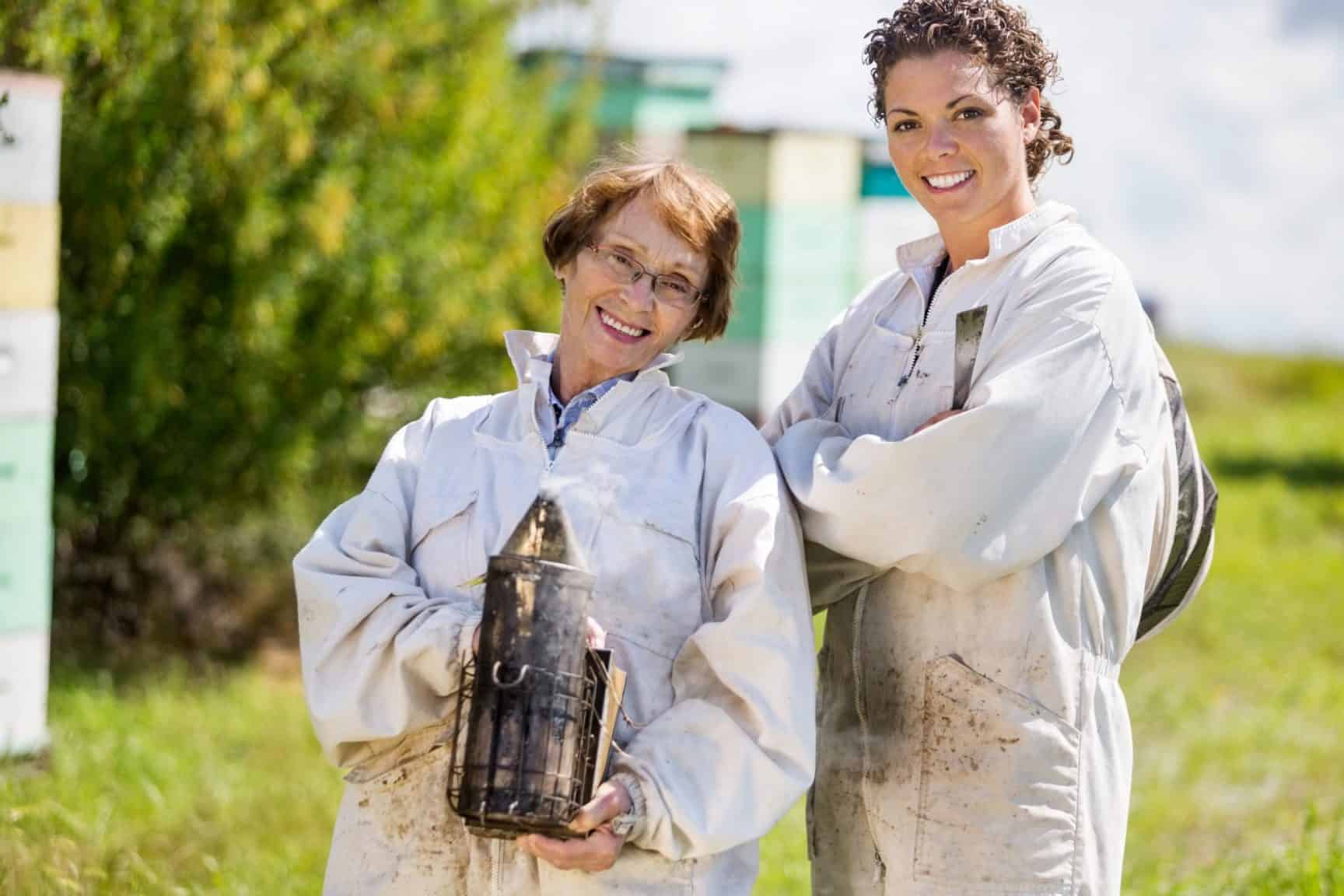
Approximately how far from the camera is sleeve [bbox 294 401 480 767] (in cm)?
259

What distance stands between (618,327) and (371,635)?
0.72 m

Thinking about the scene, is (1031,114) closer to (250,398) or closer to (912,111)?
(912,111)

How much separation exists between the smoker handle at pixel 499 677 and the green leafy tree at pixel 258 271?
13.8ft

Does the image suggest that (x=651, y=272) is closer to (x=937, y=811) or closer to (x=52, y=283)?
(x=937, y=811)

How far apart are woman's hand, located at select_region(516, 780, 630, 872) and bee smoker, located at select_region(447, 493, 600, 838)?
27 millimetres

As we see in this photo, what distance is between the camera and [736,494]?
2.68 meters

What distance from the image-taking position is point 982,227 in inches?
116

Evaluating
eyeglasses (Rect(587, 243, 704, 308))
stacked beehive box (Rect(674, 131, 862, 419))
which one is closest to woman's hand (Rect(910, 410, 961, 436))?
eyeglasses (Rect(587, 243, 704, 308))

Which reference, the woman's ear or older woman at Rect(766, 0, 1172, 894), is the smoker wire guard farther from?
the woman's ear

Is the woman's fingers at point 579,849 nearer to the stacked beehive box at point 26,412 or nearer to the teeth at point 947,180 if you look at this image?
the teeth at point 947,180

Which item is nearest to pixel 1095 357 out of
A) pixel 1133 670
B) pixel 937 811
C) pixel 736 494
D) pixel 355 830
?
pixel 736 494

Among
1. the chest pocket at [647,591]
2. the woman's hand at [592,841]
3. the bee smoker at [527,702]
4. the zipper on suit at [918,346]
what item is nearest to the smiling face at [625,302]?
the chest pocket at [647,591]

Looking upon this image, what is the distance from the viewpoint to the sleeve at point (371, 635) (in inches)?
102

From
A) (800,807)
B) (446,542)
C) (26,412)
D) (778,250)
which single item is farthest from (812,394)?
(778,250)
